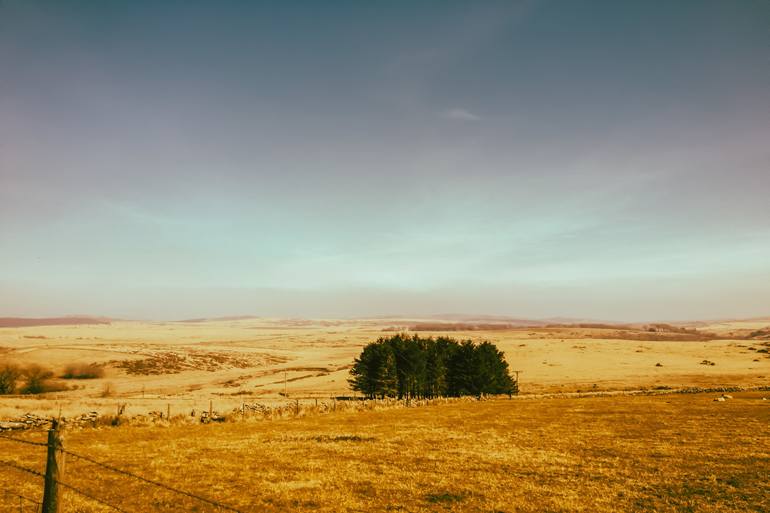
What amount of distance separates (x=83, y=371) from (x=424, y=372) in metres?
72.6

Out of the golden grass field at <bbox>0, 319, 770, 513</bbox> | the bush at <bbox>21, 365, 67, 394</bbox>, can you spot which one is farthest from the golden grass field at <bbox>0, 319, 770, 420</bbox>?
the golden grass field at <bbox>0, 319, 770, 513</bbox>

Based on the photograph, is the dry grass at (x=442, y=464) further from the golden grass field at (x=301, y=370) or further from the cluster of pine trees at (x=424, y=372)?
the cluster of pine trees at (x=424, y=372)

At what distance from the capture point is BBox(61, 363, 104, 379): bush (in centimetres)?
9088

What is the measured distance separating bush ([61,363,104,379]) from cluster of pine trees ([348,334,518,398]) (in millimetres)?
58513

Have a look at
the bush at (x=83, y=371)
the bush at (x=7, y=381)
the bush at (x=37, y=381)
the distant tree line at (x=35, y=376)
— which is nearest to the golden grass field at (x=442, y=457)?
the bush at (x=7, y=381)

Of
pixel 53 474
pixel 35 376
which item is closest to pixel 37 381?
A: pixel 35 376

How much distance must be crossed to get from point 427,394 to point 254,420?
112 feet

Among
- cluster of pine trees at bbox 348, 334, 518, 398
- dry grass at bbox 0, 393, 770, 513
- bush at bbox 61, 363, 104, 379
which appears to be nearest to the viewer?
dry grass at bbox 0, 393, 770, 513

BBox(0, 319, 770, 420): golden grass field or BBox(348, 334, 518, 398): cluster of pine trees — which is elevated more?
BBox(348, 334, 518, 398): cluster of pine trees

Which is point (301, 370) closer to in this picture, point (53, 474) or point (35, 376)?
point (35, 376)

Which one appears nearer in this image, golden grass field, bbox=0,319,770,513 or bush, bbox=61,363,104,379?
golden grass field, bbox=0,319,770,513

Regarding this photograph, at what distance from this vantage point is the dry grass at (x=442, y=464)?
16.8m

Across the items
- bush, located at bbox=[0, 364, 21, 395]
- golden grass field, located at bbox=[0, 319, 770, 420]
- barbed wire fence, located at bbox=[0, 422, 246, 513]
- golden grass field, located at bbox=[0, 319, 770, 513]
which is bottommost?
golden grass field, located at bbox=[0, 319, 770, 420]

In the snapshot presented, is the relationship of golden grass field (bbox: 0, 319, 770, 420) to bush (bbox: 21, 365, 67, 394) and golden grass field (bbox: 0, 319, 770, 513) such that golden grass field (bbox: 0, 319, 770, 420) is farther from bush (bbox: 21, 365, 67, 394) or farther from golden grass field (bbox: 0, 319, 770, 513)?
golden grass field (bbox: 0, 319, 770, 513)
